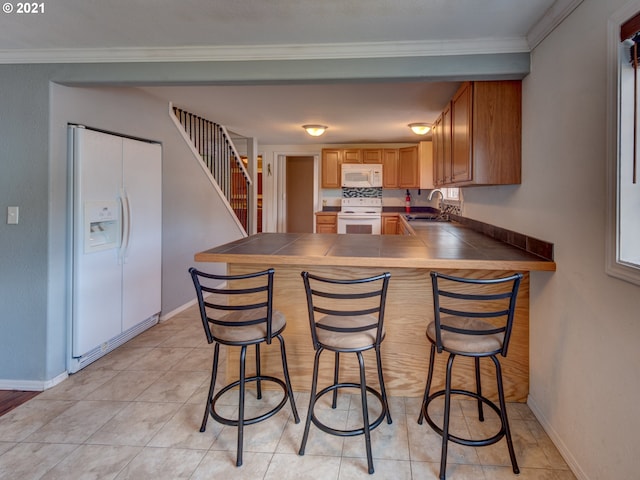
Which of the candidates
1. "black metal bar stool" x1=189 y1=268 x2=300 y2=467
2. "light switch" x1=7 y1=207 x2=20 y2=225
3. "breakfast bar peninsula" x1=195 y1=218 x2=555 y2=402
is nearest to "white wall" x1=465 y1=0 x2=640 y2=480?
"breakfast bar peninsula" x1=195 y1=218 x2=555 y2=402

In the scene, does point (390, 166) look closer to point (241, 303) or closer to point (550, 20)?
point (550, 20)

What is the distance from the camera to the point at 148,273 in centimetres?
337

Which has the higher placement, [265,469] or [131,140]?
[131,140]

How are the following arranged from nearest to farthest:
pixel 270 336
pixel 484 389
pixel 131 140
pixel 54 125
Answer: pixel 270 336, pixel 484 389, pixel 54 125, pixel 131 140

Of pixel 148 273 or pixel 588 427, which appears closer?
pixel 588 427

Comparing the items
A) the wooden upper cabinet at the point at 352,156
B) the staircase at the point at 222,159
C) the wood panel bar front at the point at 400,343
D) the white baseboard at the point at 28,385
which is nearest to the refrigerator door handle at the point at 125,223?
the white baseboard at the point at 28,385

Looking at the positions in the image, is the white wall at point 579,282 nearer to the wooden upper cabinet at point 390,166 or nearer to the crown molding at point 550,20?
the crown molding at point 550,20

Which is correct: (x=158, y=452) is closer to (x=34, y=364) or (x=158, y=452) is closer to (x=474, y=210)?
(x=34, y=364)

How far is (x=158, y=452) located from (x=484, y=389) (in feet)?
6.00

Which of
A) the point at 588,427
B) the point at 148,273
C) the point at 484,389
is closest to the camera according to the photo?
the point at 588,427

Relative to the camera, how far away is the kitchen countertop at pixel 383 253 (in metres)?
1.89

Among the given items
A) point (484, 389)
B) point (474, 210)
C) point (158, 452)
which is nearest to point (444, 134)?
point (474, 210)

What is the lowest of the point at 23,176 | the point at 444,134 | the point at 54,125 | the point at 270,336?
the point at 270,336

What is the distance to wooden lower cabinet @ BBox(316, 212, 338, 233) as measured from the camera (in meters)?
6.11
